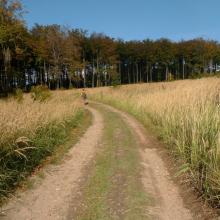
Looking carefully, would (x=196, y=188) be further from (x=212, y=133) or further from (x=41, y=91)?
(x=41, y=91)

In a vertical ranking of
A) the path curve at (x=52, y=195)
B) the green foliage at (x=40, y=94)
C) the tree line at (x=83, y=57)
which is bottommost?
the path curve at (x=52, y=195)

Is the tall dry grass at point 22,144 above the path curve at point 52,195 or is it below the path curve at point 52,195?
above

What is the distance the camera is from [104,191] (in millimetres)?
7168

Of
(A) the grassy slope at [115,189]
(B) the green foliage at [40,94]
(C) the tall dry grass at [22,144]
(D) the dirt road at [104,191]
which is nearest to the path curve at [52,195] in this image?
(D) the dirt road at [104,191]

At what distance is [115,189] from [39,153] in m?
3.02

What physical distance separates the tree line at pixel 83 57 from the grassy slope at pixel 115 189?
2610cm

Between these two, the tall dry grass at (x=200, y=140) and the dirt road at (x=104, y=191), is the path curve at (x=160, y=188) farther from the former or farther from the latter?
the tall dry grass at (x=200, y=140)

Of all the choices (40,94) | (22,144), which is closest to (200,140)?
(22,144)

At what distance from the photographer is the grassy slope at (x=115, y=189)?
614 centimetres

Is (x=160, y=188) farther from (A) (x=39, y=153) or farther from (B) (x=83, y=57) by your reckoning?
(B) (x=83, y=57)

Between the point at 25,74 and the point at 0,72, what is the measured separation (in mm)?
14892

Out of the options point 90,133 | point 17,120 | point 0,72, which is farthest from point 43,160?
point 0,72

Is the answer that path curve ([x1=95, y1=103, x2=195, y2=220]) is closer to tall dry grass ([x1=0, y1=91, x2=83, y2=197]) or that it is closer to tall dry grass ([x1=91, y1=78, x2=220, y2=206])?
tall dry grass ([x1=91, y1=78, x2=220, y2=206])

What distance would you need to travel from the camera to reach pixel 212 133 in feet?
25.3
